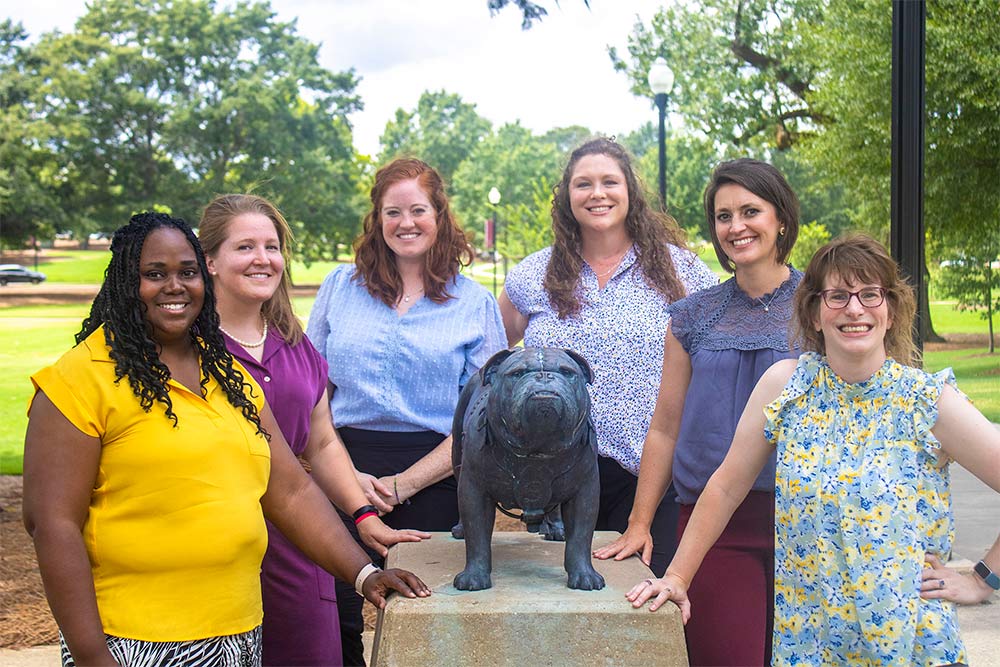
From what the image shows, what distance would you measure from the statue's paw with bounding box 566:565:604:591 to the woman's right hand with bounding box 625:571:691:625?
0.28 feet

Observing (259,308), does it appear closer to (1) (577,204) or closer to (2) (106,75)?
(1) (577,204)

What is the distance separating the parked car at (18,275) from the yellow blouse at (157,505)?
9856 millimetres

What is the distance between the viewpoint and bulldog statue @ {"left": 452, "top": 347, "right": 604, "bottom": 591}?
2.11 meters

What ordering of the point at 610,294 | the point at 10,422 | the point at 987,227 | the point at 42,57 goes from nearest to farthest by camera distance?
the point at 610,294 → the point at 987,227 → the point at 10,422 → the point at 42,57

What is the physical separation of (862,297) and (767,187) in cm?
64

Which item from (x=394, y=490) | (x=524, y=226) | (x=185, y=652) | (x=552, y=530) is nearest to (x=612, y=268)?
(x=552, y=530)

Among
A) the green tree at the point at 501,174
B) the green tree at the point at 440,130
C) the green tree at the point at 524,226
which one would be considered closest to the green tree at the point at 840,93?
the green tree at the point at 524,226

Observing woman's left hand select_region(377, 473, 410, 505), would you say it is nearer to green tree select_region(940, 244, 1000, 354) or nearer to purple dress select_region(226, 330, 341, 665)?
purple dress select_region(226, 330, 341, 665)

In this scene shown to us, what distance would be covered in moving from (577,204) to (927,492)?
5.20 feet

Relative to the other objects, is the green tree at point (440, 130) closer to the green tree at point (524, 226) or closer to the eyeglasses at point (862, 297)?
the green tree at point (524, 226)

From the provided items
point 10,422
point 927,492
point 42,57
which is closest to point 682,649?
point 927,492

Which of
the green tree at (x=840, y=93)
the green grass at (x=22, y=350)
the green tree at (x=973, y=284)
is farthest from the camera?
the green grass at (x=22, y=350)

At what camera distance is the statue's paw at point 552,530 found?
2875mm

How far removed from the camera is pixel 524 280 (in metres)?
3.42
